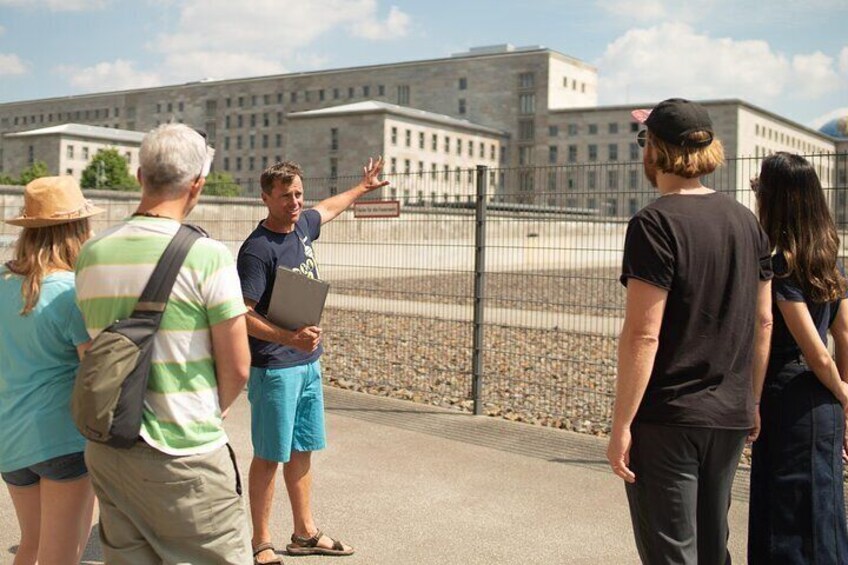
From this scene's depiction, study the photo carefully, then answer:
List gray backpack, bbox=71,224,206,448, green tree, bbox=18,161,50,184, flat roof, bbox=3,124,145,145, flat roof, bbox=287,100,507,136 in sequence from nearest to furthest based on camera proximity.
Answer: gray backpack, bbox=71,224,206,448 < green tree, bbox=18,161,50,184 < flat roof, bbox=287,100,507,136 < flat roof, bbox=3,124,145,145

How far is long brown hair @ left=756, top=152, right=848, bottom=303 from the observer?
370cm

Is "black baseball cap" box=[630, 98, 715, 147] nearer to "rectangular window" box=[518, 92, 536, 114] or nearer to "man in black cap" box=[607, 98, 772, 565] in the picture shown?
"man in black cap" box=[607, 98, 772, 565]

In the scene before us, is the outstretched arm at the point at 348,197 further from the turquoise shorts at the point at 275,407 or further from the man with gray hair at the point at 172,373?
the man with gray hair at the point at 172,373

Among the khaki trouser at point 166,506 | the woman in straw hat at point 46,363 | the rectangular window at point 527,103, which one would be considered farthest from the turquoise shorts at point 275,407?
the rectangular window at point 527,103

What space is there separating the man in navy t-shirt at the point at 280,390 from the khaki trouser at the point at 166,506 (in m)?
1.70

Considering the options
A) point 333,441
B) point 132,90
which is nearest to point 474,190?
point 333,441

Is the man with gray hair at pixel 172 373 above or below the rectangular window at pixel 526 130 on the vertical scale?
below

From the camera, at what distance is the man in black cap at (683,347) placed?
313 centimetres

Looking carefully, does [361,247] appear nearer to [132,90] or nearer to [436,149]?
[436,149]

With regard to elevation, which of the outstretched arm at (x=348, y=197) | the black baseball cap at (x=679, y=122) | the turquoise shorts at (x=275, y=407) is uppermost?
the black baseball cap at (x=679, y=122)

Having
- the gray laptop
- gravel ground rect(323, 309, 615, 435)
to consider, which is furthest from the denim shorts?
gravel ground rect(323, 309, 615, 435)

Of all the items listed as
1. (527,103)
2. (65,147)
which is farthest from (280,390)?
(65,147)

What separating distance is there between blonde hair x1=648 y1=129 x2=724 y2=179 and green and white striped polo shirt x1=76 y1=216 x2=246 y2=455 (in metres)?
1.47

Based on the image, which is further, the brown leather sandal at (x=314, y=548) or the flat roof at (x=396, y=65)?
the flat roof at (x=396, y=65)
